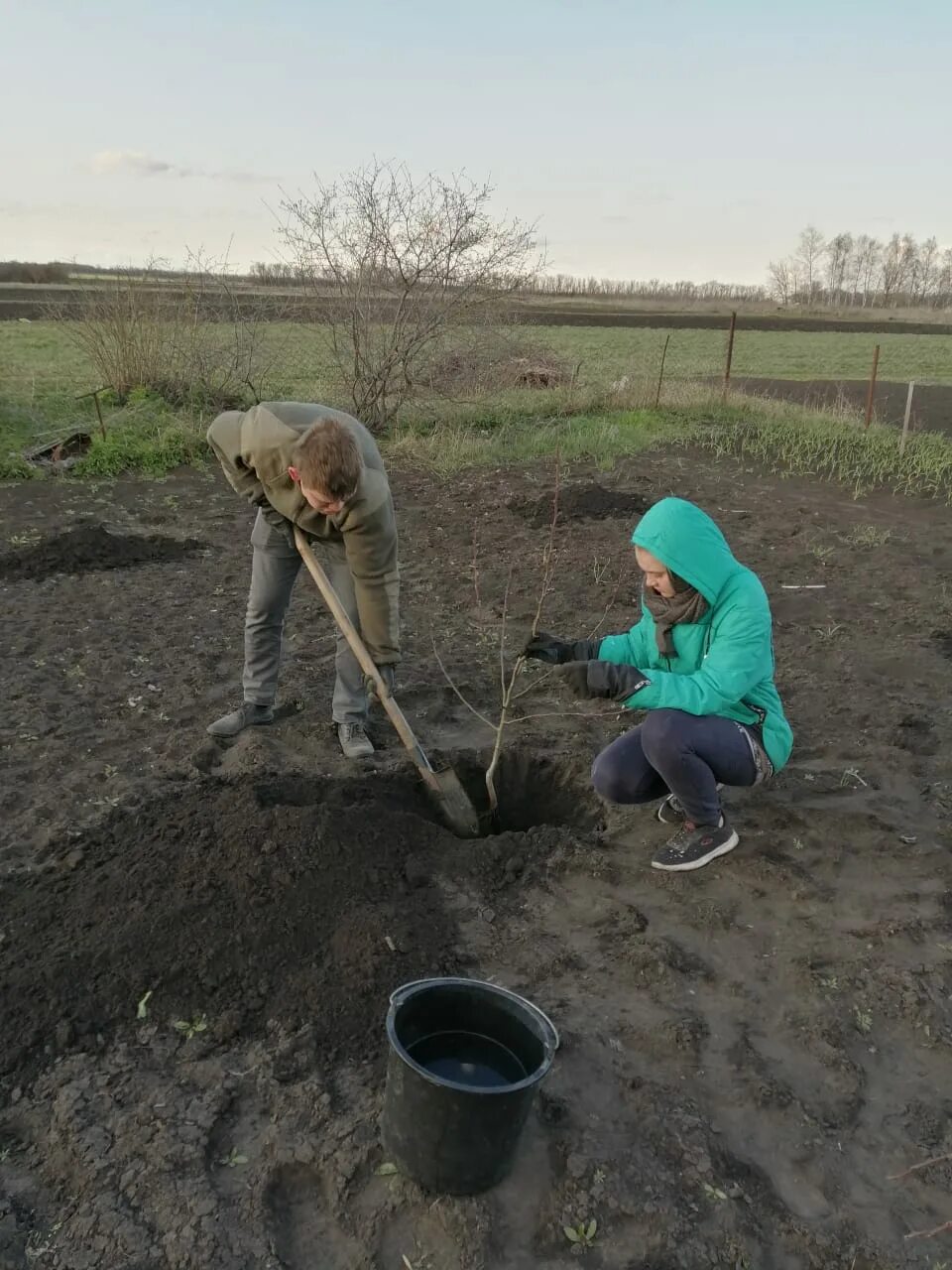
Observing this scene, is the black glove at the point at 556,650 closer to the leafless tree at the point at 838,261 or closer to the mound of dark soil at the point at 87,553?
the mound of dark soil at the point at 87,553

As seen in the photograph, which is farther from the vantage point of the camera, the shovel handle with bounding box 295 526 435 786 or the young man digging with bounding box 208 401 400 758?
the shovel handle with bounding box 295 526 435 786

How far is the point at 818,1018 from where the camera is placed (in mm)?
2537

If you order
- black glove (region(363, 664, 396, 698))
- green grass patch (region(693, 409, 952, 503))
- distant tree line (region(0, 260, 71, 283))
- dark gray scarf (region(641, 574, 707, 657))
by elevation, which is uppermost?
distant tree line (region(0, 260, 71, 283))

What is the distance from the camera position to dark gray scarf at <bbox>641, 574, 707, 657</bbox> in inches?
116

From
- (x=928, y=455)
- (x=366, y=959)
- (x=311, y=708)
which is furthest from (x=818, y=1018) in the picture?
(x=928, y=455)

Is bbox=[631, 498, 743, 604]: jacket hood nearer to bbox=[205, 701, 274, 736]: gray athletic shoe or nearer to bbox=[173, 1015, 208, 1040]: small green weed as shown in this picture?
bbox=[173, 1015, 208, 1040]: small green weed

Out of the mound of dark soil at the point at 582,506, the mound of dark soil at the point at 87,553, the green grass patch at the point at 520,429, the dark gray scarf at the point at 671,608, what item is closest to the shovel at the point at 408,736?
the dark gray scarf at the point at 671,608

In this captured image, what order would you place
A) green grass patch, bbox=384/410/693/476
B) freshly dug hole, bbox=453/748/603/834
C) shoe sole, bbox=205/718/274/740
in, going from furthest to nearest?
1. green grass patch, bbox=384/410/693/476
2. shoe sole, bbox=205/718/274/740
3. freshly dug hole, bbox=453/748/603/834

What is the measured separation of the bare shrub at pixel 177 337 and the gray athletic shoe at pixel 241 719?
28.9ft

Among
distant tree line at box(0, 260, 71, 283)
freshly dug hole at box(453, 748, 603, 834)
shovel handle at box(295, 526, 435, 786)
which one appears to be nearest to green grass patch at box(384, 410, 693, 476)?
freshly dug hole at box(453, 748, 603, 834)

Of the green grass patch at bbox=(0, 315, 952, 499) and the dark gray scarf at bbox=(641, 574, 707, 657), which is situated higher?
the dark gray scarf at bbox=(641, 574, 707, 657)

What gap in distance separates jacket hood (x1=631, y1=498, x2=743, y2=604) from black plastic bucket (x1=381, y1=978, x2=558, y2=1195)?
1.38m

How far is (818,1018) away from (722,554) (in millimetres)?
1378

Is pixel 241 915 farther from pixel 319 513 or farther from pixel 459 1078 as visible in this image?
pixel 319 513
